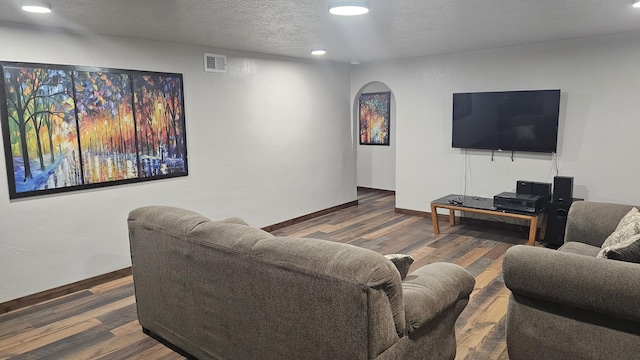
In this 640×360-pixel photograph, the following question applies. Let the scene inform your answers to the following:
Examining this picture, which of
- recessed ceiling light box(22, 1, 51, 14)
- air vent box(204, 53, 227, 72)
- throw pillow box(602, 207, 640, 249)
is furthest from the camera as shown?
air vent box(204, 53, 227, 72)

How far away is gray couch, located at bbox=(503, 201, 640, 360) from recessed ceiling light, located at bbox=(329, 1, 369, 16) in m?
1.83

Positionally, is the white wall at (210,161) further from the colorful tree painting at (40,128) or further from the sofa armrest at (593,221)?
the sofa armrest at (593,221)

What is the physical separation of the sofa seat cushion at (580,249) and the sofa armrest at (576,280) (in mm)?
847

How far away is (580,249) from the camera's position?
2.96 meters

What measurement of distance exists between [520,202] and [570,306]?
106 inches

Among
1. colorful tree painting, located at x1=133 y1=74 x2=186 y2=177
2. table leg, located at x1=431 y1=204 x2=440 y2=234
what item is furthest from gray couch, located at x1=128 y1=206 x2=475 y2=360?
table leg, located at x1=431 y1=204 x2=440 y2=234

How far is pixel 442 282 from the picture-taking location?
2115 millimetres

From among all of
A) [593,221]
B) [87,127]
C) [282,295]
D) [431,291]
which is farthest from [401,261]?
[87,127]

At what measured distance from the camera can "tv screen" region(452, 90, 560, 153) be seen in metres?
4.88

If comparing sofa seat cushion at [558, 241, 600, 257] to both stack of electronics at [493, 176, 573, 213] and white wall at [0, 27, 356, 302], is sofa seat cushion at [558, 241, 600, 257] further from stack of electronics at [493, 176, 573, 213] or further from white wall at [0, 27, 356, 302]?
white wall at [0, 27, 356, 302]

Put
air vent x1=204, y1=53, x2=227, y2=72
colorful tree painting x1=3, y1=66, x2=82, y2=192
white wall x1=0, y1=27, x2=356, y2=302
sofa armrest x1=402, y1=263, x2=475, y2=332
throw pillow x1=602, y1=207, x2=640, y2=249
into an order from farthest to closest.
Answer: air vent x1=204, y1=53, x2=227, y2=72
white wall x1=0, y1=27, x2=356, y2=302
colorful tree painting x1=3, y1=66, x2=82, y2=192
throw pillow x1=602, y1=207, x2=640, y2=249
sofa armrest x1=402, y1=263, x2=475, y2=332

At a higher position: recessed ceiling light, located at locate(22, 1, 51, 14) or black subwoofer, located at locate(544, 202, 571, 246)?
recessed ceiling light, located at locate(22, 1, 51, 14)

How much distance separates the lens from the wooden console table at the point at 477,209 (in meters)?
4.62

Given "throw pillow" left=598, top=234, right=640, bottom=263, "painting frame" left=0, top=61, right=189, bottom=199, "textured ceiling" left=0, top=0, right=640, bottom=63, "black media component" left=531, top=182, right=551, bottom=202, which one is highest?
"textured ceiling" left=0, top=0, right=640, bottom=63
